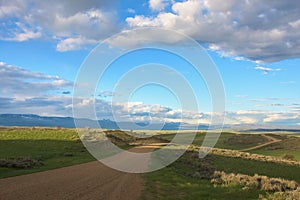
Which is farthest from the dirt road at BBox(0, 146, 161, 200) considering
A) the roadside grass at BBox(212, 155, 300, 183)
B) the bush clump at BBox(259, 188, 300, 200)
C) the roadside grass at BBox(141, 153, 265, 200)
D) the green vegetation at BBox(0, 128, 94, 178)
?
the roadside grass at BBox(212, 155, 300, 183)

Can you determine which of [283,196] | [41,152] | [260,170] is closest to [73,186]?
[283,196]

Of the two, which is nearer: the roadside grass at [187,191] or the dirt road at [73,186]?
the dirt road at [73,186]

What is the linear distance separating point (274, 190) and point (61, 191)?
13893 millimetres

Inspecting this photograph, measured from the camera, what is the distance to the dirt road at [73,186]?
18688mm

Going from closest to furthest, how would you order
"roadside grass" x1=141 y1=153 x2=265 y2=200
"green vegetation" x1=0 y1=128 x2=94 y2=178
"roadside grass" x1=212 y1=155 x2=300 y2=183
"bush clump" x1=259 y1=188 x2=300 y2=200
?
"bush clump" x1=259 y1=188 x2=300 y2=200, "roadside grass" x1=141 y1=153 x2=265 y2=200, "green vegetation" x1=0 y1=128 x2=94 y2=178, "roadside grass" x1=212 y1=155 x2=300 y2=183

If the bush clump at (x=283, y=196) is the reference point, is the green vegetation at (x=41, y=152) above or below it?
above

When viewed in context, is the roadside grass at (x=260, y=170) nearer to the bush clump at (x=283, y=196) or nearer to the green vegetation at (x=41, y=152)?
the bush clump at (x=283, y=196)

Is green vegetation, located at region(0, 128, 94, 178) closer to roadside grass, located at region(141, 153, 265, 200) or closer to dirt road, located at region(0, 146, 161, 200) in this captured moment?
dirt road, located at region(0, 146, 161, 200)

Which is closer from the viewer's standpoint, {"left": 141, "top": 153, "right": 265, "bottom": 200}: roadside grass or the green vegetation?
{"left": 141, "top": 153, "right": 265, "bottom": 200}: roadside grass

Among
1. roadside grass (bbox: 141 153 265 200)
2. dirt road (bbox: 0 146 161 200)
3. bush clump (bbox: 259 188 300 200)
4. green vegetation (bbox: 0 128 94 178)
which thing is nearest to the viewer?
dirt road (bbox: 0 146 161 200)

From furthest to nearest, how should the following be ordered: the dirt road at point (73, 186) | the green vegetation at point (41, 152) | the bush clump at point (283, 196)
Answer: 1. the green vegetation at point (41, 152)
2. the bush clump at point (283, 196)
3. the dirt road at point (73, 186)

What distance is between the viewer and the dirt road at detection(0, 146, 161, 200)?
18.7 m

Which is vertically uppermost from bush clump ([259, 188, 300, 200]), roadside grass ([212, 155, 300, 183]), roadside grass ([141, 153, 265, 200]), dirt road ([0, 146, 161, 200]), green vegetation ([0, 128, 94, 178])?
green vegetation ([0, 128, 94, 178])

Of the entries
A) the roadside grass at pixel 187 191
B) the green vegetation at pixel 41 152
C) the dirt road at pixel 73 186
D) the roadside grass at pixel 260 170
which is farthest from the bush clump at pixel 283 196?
the green vegetation at pixel 41 152
